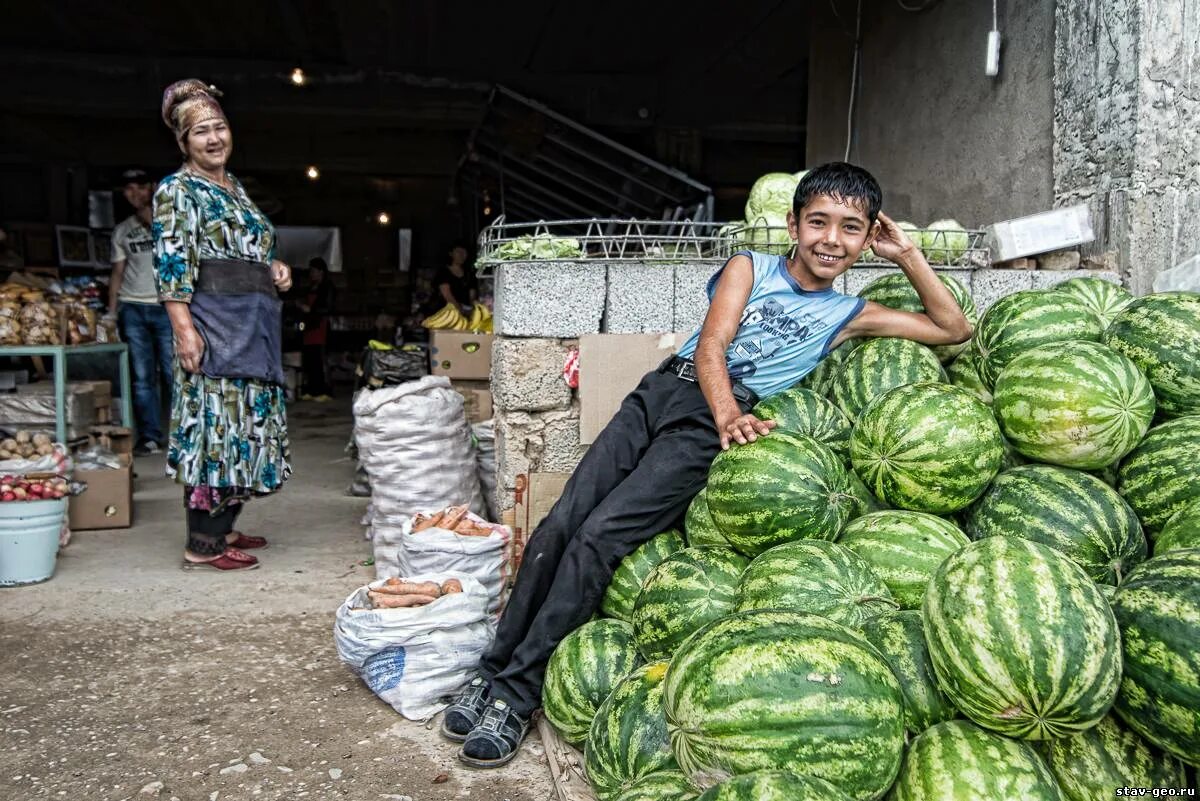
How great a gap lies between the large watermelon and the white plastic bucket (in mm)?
3733

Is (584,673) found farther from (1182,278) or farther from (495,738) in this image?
(1182,278)

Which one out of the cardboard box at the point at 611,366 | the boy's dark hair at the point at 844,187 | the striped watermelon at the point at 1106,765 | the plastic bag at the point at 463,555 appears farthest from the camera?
the cardboard box at the point at 611,366

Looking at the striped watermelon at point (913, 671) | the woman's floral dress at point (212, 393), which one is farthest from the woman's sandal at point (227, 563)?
the striped watermelon at point (913, 671)

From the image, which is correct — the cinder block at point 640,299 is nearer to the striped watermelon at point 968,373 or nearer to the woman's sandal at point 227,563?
the striped watermelon at point 968,373

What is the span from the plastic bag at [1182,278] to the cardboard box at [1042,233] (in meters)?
0.45

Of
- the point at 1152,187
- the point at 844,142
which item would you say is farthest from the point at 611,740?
the point at 844,142

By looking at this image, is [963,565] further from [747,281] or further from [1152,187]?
[1152,187]

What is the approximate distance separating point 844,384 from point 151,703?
268 centimetres

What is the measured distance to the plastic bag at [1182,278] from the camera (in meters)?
3.59

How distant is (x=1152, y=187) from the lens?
3.98 meters

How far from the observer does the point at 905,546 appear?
2.34 m

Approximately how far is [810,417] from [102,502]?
462 cm

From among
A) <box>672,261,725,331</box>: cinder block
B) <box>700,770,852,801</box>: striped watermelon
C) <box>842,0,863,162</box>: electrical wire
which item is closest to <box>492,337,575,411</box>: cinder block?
<box>672,261,725,331</box>: cinder block

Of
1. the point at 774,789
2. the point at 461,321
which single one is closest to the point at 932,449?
the point at 774,789
